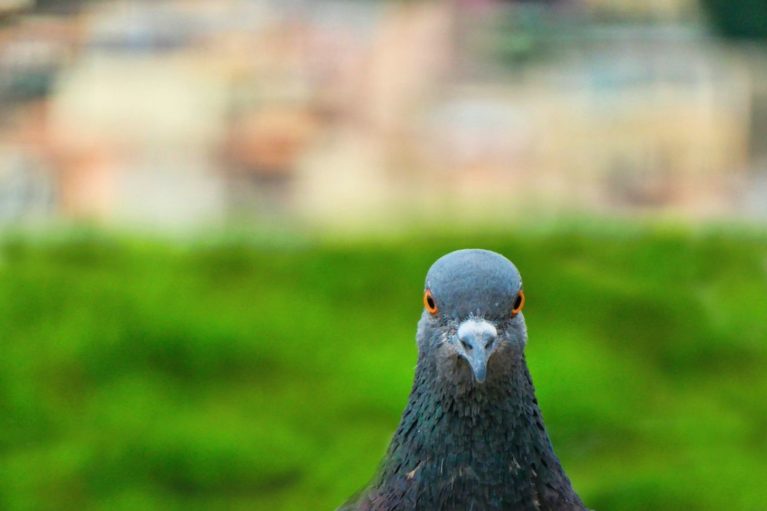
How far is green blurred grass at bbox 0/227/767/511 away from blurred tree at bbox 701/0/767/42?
1.28 meters

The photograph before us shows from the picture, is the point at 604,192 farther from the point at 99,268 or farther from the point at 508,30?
the point at 99,268

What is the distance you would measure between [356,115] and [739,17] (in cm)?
204

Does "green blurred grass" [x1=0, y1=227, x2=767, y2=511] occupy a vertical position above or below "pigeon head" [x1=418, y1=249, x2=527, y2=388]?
below

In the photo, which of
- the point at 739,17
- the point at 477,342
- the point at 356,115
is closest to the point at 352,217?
the point at 356,115

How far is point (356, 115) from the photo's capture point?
622 centimetres

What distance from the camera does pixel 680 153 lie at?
6.35 meters

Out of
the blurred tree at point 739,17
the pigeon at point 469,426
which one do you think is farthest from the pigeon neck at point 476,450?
the blurred tree at point 739,17

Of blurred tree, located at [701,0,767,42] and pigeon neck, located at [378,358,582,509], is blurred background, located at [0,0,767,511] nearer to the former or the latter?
blurred tree, located at [701,0,767,42]

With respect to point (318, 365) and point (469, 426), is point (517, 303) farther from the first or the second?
point (318, 365)

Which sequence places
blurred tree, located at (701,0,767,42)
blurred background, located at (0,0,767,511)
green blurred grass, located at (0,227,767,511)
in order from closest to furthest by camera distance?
green blurred grass, located at (0,227,767,511) → blurred background, located at (0,0,767,511) → blurred tree, located at (701,0,767,42)

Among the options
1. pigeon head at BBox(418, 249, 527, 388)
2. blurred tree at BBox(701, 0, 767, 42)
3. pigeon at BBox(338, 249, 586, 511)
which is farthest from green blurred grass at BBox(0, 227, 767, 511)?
pigeon head at BBox(418, 249, 527, 388)

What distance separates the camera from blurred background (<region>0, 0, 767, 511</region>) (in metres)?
4.25

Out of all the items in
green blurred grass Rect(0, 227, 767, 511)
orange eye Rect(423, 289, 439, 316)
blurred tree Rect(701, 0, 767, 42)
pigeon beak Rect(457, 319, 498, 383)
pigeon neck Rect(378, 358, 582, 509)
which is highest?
blurred tree Rect(701, 0, 767, 42)

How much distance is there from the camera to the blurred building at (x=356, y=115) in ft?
20.3
